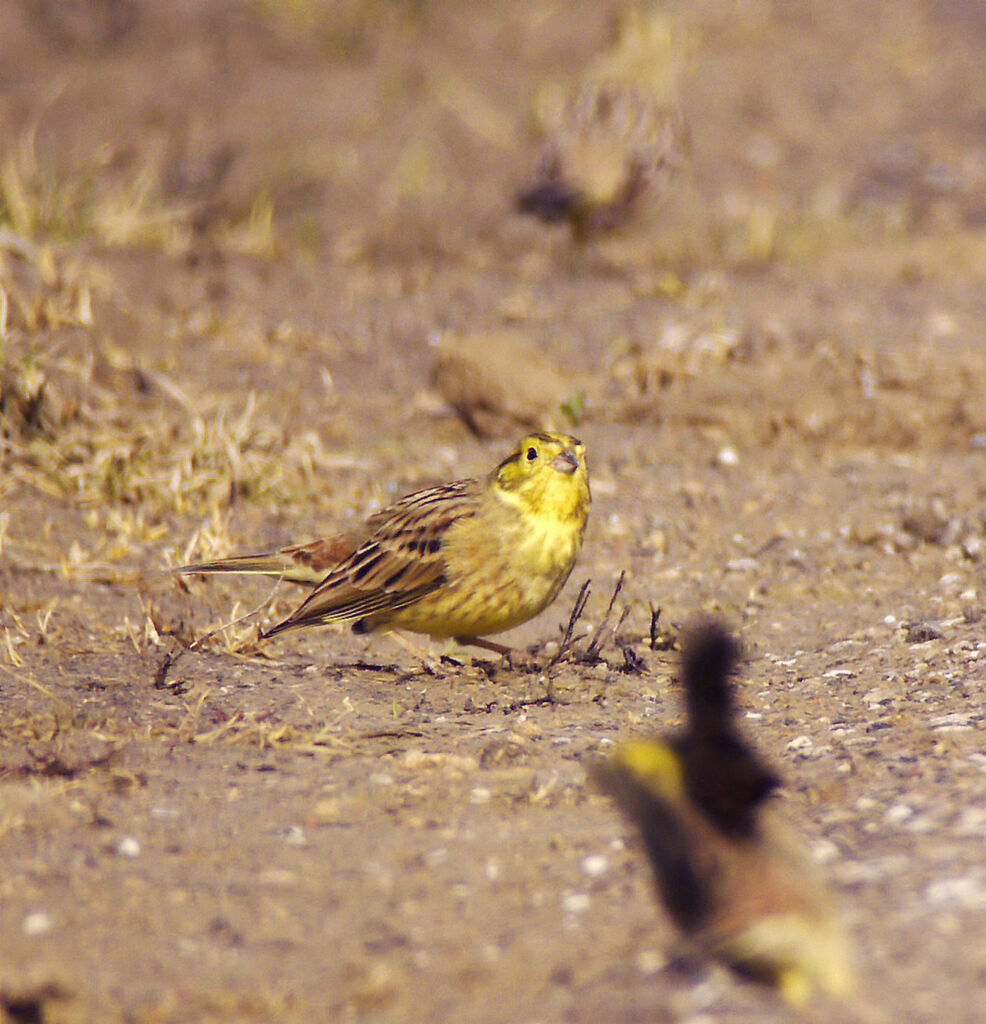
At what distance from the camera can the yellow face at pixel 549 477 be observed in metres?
4.77

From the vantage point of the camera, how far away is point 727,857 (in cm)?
Result: 246

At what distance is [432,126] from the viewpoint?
11.3 metres

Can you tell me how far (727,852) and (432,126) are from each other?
31.5 feet

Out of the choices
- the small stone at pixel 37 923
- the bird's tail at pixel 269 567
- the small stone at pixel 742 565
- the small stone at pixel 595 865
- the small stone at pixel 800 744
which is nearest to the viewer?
the small stone at pixel 37 923

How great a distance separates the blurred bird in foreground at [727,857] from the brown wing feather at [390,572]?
2.25 metres

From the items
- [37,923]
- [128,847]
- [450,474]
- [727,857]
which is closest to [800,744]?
[727,857]

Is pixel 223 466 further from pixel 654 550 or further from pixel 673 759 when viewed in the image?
pixel 673 759

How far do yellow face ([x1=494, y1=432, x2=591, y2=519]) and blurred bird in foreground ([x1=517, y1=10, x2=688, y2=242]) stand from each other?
4.61m

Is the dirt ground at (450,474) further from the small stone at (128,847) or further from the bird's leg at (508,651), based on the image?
the bird's leg at (508,651)

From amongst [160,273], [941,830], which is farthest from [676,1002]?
[160,273]

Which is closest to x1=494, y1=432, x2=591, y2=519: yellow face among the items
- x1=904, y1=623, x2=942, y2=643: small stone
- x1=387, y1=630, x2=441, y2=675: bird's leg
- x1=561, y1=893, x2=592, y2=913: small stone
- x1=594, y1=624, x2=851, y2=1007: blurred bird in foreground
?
x1=387, y1=630, x2=441, y2=675: bird's leg

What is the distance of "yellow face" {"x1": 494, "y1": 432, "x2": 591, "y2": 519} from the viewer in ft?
15.6

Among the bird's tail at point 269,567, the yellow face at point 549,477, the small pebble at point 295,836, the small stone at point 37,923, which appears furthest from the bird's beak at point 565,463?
the small stone at point 37,923

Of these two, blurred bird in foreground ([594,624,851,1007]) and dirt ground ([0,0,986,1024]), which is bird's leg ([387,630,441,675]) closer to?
dirt ground ([0,0,986,1024])
